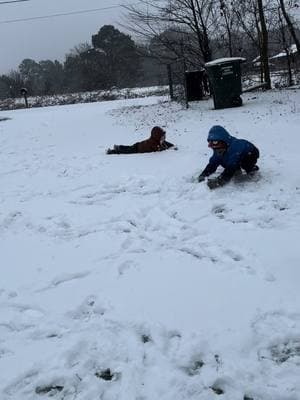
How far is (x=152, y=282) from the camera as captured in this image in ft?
13.2

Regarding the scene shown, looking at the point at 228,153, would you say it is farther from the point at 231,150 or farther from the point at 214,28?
the point at 214,28

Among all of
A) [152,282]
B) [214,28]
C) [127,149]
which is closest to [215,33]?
[214,28]

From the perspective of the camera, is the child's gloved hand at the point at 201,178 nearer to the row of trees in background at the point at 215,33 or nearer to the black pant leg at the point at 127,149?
the black pant leg at the point at 127,149

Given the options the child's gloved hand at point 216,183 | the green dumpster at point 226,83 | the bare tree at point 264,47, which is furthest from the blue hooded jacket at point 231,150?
the bare tree at point 264,47

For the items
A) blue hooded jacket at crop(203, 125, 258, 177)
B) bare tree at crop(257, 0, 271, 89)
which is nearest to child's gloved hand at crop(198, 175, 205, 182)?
blue hooded jacket at crop(203, 125, 258, 177)

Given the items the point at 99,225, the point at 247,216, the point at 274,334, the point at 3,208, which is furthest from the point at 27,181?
the point at 274,334

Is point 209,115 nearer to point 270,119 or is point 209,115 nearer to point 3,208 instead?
point 270,119

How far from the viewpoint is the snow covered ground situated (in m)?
2.92

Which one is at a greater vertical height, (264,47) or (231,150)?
(264,47)

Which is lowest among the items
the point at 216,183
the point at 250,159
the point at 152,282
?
the point at 152,282

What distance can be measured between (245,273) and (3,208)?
3.95 m

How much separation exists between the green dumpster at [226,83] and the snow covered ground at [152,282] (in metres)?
4.92

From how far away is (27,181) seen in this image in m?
7.96

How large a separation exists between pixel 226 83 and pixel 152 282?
975 centimetres
